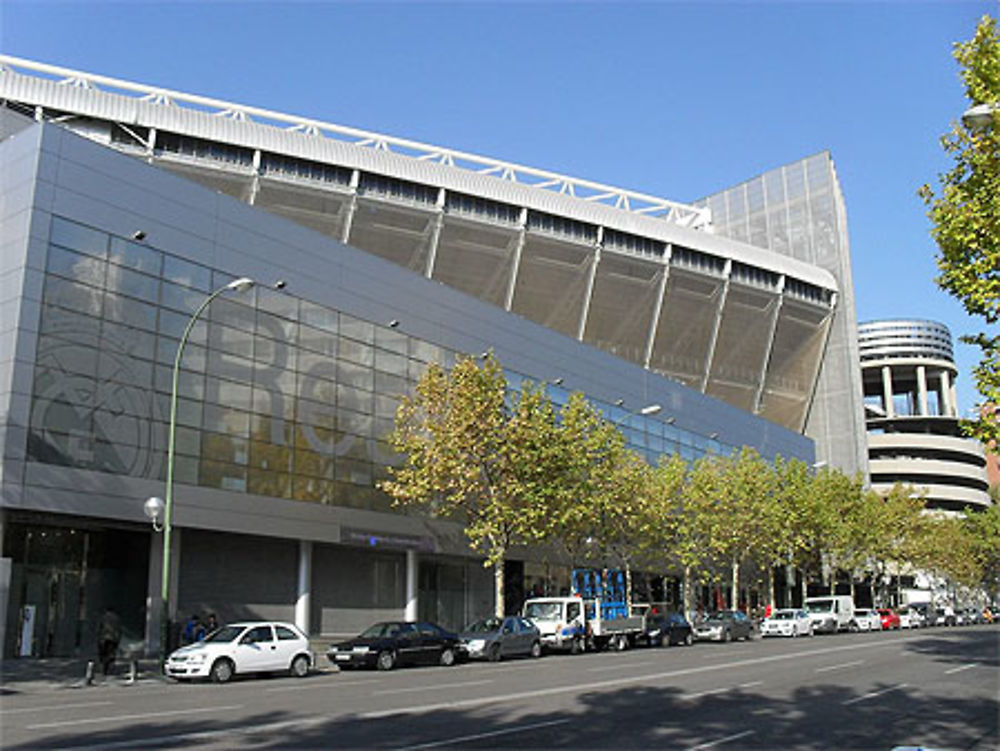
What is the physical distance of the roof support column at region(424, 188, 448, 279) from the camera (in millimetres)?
60312

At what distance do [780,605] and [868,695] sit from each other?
66063mm

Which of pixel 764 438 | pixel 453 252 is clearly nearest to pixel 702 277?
pixel 764 438

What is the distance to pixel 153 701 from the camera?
17406mm

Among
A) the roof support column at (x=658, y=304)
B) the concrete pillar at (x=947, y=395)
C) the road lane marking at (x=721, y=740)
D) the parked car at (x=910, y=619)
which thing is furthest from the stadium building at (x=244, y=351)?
the concrete pillar at (x=947, y=395)

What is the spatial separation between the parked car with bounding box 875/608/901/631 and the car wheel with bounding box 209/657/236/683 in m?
52.1

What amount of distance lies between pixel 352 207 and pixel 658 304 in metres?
24.4

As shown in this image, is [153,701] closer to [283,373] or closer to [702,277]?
[283,373]

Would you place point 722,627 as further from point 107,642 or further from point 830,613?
point 107,642

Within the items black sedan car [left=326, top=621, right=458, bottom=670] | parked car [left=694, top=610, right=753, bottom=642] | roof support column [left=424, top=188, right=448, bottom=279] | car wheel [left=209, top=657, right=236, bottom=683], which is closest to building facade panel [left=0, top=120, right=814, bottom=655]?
black sedan car [left=326, top=621, right=458, bottom=670]

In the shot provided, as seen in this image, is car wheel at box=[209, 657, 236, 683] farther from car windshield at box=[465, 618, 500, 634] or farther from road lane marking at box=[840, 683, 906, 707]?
road lane marking at box=[840, 683, 906, 707]

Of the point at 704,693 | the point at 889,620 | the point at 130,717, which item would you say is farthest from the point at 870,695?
the point at 889,620

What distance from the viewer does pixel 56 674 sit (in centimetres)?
2411

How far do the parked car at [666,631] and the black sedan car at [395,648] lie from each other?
13.2 meters

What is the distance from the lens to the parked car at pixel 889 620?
63197 millimetres
